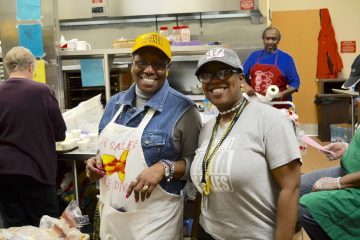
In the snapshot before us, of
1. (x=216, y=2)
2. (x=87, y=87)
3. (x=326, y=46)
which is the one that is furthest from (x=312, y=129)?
(x=87, y=87)

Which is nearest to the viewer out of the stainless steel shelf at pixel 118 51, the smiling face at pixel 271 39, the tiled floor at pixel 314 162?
the stainless steel shelf at pixel 118 51

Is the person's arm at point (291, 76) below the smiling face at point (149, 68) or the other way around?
below

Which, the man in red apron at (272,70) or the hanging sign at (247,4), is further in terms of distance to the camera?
the hanging sign at (247,4)

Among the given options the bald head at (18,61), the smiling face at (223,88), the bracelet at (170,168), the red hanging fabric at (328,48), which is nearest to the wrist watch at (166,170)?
the bracelet at (170,168)

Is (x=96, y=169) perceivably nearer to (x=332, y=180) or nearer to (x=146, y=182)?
(x=146, y=182)

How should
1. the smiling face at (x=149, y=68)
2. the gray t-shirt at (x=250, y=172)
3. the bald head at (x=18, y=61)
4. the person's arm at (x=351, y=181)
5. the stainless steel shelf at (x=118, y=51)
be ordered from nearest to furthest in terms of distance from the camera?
the gray t-shirt at (x=250, y=172), the smiling face at (x=149, y=68), the person's arm at (x=351, y=181), the bald head at (x=18, y=61), the stainless steel shelf at (x=118, y=51)

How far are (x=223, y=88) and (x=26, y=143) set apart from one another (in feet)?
4.96

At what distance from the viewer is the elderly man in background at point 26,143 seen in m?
2.43

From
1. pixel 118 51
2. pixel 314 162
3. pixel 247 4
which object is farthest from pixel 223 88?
pixel 314 162

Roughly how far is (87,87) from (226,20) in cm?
213

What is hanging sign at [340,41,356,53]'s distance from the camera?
22.7ft

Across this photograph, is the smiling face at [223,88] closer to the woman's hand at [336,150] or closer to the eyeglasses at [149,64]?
the eyeglasses at [149,64]

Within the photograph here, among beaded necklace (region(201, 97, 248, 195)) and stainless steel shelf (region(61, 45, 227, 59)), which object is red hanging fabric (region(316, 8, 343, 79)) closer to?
stainless steel shelf (region(61, 45, 227, 59))

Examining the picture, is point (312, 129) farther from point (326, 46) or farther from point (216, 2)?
point (216, 2)
